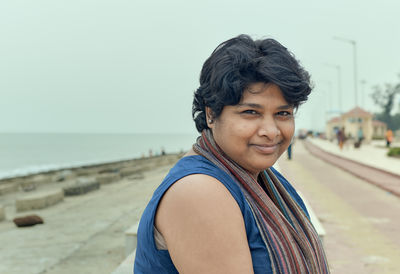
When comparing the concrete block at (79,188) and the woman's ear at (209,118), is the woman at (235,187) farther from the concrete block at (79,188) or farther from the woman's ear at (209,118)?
the concrete block at (79,188)

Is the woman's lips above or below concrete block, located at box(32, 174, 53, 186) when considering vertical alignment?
above

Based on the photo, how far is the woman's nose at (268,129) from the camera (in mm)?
1458

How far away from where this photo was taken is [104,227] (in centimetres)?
759

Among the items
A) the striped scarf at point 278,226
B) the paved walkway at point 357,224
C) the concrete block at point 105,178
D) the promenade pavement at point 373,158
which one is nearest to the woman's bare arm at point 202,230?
the striped scarf at point 278,226

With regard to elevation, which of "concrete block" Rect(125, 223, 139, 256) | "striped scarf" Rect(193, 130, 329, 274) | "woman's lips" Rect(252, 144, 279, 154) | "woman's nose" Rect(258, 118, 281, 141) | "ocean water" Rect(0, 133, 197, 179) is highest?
"woman's nose" Rect(258, 118, 281, 141)

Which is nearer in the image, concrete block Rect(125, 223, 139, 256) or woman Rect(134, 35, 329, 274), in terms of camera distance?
woman Rect(134, 35, 329, 274)

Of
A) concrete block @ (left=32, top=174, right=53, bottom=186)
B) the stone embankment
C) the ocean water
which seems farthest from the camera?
the ocean water

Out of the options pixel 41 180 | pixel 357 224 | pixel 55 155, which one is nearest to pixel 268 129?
pixel 357 224

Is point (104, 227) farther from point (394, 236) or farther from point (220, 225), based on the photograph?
point (220, 225)

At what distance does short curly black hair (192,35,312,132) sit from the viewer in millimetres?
1370

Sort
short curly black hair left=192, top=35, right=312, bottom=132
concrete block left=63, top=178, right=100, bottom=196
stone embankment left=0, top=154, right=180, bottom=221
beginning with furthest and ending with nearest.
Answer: concrete block left=63, top=178, right=100, bottom=196 < stone embankment left=0, top=154, right=180, bottom=221 < short curly black hair left=192, top=35, right=312, bottom=132

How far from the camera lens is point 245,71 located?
4.55 feet

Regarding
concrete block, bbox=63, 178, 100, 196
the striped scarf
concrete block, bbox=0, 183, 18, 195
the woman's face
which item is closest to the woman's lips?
the woman's face

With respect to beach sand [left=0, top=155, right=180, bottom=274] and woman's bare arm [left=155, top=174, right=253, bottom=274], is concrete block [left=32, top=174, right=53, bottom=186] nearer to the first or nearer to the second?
beach sand [left=0, top=155, right=180, bottom=274]
